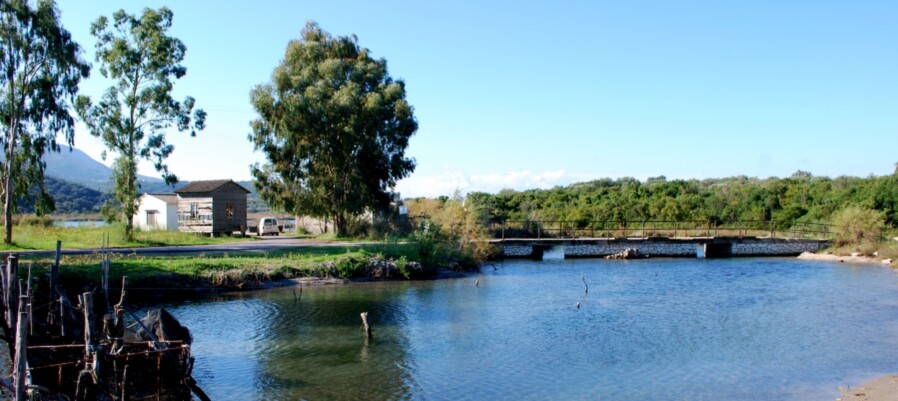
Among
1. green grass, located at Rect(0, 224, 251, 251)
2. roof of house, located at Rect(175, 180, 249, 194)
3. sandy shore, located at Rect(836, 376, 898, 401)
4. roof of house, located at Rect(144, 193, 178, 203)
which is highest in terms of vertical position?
roof of house, located at Rect(175, 180, 249, 194)

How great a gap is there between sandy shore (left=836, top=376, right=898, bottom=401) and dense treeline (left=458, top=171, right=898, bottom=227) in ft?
142

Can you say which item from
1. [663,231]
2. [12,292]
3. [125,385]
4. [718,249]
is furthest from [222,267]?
[663,231]

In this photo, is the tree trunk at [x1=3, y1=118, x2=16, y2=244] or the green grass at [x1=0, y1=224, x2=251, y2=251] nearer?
the tree trunk at [x1=3, y1=118, x2=16, y2=244]

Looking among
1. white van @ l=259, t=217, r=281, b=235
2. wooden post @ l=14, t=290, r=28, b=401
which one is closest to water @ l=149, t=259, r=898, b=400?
wooden post @ l=14, t=290, r=28, b=401

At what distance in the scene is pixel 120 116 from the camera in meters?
38.5

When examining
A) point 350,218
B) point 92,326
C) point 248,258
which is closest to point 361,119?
point 350,218

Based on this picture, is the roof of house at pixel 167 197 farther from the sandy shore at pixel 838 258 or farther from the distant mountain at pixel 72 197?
the distant mountain at pixel 72 197

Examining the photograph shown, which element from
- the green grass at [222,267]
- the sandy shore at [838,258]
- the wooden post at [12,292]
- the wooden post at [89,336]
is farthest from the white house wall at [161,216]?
the sandy shore at [838,258]

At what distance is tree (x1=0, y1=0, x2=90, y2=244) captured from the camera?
33000 millimetres

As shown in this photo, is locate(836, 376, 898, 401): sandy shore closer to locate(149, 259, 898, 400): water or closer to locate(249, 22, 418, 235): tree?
locate(149, 259, 898, 400): water

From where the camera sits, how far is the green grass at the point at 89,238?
34250 mm

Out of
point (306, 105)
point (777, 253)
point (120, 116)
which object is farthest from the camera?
point (777, 253)

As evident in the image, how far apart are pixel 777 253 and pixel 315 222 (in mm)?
37072

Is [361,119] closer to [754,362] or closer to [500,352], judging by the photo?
[500,352]
